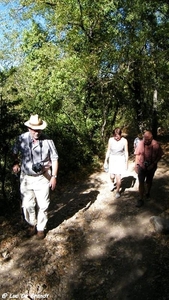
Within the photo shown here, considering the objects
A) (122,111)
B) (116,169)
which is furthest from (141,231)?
(122,111)

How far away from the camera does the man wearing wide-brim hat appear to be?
Result: 18.4ft

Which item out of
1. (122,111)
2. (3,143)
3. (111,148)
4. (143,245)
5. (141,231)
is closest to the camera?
(143,245)

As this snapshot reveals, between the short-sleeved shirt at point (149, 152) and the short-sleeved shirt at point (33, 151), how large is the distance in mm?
2303

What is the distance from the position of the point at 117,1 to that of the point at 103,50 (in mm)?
2156

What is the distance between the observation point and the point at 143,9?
12656mm

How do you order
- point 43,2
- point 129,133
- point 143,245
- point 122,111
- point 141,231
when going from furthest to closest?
1. point 129,133
2. point 122,111
3. point 43,2
4. point 141,231
5. point 143,245

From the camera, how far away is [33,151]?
5.63 meters

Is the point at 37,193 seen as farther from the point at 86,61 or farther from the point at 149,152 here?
the point at 86,61

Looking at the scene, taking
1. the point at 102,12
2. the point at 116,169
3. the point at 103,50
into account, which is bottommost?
the point at 116,169

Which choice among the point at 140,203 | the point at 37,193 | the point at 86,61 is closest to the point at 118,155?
the point at 140,203

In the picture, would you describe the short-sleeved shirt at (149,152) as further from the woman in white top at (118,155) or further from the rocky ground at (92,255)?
the rocky ground at (92,255)

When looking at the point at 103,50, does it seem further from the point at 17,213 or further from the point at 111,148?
the point at 17,213

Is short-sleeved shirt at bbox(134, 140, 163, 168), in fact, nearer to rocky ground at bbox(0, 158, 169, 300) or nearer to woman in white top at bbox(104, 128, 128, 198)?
woman in white top at bbox(104, 128, 128, 198)

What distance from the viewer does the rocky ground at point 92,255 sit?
4609mm
